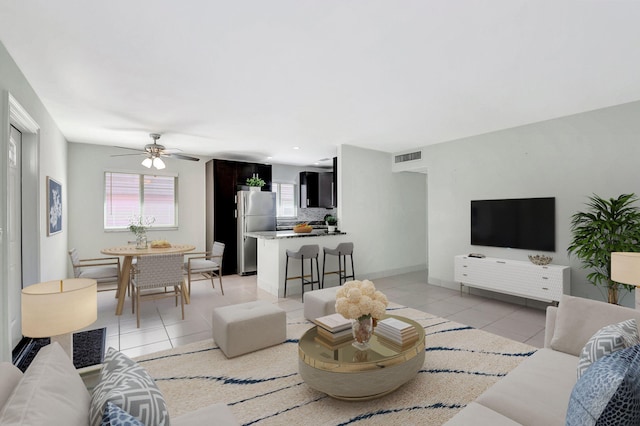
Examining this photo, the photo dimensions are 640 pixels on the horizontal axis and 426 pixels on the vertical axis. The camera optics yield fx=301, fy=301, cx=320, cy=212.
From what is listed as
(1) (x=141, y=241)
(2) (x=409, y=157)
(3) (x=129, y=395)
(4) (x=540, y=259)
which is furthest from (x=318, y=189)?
(3) (x=129, y=395)

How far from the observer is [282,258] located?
504 cm

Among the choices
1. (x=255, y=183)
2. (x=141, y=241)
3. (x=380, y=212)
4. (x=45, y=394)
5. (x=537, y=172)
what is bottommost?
(x=45, y=394)

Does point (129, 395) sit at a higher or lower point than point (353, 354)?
higher

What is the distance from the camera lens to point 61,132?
15.9ft

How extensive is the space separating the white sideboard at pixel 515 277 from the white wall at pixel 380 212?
1.69 m

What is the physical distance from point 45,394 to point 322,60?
266cm

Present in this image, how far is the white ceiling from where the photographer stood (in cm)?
199

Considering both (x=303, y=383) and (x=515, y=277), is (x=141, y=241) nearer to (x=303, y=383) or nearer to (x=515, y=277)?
(x=303, y=383)

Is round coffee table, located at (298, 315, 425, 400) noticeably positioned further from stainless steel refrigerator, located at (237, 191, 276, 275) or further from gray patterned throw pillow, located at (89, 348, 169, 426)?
stainless steel refrigerator, located at (237, 191, 276, 275)

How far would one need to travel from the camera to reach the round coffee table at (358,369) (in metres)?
2.00

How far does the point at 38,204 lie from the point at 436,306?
5.14 metres

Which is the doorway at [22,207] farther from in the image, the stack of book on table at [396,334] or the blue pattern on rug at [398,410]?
the stack of book on table at [396,334]

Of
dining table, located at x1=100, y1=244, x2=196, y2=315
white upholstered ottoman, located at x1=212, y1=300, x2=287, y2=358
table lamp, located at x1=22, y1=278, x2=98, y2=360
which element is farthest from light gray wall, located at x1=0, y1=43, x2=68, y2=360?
white upholstered ottoman, located at x1=212, y1=300, x2=287, y2=358

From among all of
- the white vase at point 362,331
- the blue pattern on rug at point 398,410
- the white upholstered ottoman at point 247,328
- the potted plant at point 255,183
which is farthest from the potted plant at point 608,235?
the potted plant at point 255,183
